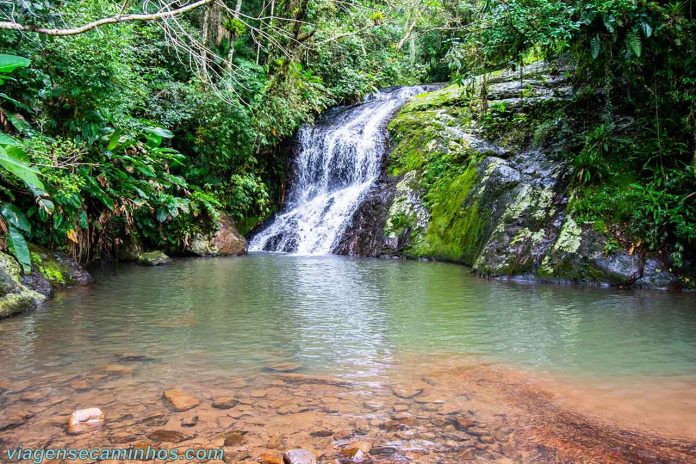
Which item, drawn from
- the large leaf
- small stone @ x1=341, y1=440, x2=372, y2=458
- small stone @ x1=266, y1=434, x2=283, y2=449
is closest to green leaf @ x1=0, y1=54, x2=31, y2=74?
the large leaf

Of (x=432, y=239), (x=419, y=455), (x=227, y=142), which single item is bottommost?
(x=419, y=455)

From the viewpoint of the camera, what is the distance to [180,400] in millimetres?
2809

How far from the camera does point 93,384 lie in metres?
3.06

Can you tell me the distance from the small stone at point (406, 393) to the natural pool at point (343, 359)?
33mm

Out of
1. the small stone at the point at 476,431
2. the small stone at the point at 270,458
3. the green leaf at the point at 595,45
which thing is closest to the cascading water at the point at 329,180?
the green leaf at the point at 595,45

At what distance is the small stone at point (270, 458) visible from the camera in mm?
2189

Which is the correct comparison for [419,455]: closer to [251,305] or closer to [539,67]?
[251,305]

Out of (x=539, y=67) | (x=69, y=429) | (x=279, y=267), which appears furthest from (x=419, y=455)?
(x=539, y=67)

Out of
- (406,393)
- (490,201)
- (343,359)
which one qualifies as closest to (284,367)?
(343,359)

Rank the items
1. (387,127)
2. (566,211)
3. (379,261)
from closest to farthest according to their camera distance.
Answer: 1. (566,211)
2. (379,261)
3. (387,127)

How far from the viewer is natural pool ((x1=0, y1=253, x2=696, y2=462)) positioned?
2.58m

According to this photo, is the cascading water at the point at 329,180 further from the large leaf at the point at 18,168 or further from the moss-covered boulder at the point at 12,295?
the large leaf at the point at 18,168

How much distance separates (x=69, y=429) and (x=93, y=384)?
2.19 feet

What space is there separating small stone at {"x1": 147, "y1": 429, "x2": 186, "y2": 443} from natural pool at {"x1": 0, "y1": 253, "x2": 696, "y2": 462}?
0.08ft
